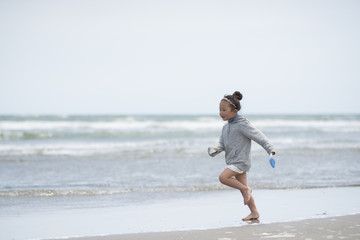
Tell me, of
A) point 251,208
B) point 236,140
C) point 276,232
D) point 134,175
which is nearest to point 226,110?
point 236,140

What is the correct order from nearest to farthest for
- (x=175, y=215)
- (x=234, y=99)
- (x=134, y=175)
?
(x=234, y=99) → (x=175, y=215) → (x=134, y=175)

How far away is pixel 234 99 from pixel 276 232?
151 centimetres

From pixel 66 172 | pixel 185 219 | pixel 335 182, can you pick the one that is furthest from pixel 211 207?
pixel 66 172

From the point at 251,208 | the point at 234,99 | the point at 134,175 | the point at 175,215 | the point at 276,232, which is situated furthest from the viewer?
the point at 134,175

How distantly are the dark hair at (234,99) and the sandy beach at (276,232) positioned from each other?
52.0 inches

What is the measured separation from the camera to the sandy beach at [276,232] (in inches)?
172

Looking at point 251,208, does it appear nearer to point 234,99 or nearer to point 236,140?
point 236,140

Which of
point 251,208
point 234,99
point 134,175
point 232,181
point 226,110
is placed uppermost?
point 234,99

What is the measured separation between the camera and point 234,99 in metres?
5.12

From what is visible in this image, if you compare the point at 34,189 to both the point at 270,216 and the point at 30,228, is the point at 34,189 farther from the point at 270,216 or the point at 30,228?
the point at 270,216

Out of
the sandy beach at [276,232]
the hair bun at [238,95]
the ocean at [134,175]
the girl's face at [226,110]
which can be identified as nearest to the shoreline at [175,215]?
the sandy beach at [276,232]

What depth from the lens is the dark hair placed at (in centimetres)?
511

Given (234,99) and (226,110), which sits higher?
(234,99)

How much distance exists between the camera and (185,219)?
5.43 meters
